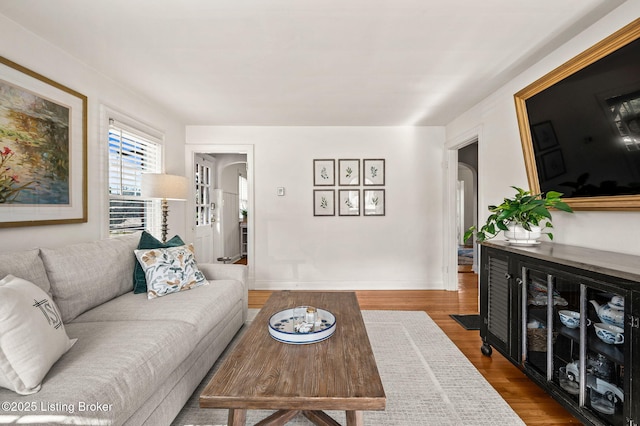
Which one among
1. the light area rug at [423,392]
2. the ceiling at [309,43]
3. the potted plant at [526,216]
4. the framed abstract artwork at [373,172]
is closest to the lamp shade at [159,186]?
the ceiling at [309,43]

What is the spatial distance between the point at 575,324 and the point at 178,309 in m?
2.36

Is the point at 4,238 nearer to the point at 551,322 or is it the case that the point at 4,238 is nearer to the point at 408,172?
the point at 551,322

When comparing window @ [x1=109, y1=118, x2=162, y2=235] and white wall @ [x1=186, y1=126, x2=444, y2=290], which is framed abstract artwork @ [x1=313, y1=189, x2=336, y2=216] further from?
window @ [x1=109, y1=118, x2=162, y2=235]

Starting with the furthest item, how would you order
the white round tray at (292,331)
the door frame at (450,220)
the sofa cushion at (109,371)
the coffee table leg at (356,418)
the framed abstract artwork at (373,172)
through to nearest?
the framed abstract artwork at (373,172)
the door frame at (450,220)
the white round tray at (292,331)
the coffee table leg at (356,418)
the sofa cushion at (109,371)

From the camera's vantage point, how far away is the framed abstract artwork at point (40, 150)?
1859 mm

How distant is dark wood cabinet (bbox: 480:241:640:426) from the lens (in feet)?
4.16

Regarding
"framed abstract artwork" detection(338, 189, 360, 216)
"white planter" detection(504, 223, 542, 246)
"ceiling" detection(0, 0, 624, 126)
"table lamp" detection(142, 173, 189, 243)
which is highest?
"ceiling" detection(0, 0, 624, 126)

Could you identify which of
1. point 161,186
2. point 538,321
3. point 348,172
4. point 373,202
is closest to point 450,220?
point 373,202

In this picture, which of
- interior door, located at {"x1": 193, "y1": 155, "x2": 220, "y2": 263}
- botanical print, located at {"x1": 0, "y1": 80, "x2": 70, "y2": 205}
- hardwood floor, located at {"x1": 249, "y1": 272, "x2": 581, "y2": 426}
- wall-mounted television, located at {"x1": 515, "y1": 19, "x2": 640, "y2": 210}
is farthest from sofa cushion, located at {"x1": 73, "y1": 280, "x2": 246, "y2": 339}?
wall-mounted television, located at {"x1": 515, "y1": 19, "x2": 640, "y2": 210}

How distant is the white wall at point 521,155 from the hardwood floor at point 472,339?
1.04 metres

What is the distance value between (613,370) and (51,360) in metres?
2.52

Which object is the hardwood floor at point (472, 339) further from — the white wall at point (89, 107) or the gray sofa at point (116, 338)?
the white wall at point (89, 107)

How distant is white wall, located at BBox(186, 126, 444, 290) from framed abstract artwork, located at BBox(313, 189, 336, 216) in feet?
0.24

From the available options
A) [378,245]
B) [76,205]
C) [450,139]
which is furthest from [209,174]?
[450,139]
